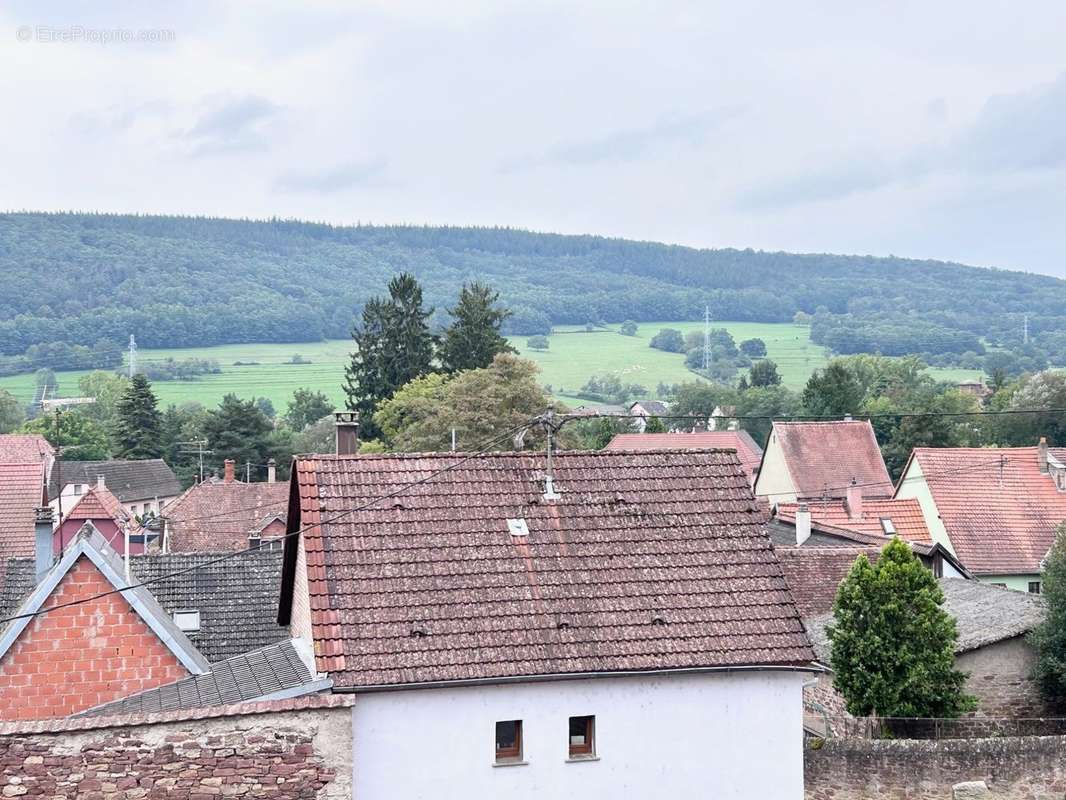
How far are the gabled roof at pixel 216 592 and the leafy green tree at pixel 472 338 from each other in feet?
194

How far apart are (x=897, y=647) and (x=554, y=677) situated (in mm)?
10509

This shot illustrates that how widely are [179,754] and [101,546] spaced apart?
278 inches

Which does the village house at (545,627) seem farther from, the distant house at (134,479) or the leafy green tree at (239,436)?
the leafy green tree at (239,436)

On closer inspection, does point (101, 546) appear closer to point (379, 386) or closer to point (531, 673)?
point (531, 673)

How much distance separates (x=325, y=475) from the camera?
744 inches

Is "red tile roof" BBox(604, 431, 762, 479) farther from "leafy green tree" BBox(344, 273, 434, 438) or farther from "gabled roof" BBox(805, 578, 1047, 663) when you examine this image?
"gabled roof" BBox(805, 578, 1047, 663)

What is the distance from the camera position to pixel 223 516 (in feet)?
206

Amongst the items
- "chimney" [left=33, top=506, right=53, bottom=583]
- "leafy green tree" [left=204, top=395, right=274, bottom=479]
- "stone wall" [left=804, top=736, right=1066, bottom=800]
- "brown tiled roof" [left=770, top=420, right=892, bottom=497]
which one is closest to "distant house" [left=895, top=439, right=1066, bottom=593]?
"brown tiled roof" [left=770, top=420, right=892, bottom=497]

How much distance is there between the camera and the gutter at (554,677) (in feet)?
55.3

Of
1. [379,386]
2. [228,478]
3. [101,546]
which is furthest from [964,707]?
[379,386]

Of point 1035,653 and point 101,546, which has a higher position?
point 101,546

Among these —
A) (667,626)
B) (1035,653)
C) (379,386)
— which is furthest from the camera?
(379,386)

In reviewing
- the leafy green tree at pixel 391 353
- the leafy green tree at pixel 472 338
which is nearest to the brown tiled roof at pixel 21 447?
the leafy green tree at pixel 391 353

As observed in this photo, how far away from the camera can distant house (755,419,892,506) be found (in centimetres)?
6519
